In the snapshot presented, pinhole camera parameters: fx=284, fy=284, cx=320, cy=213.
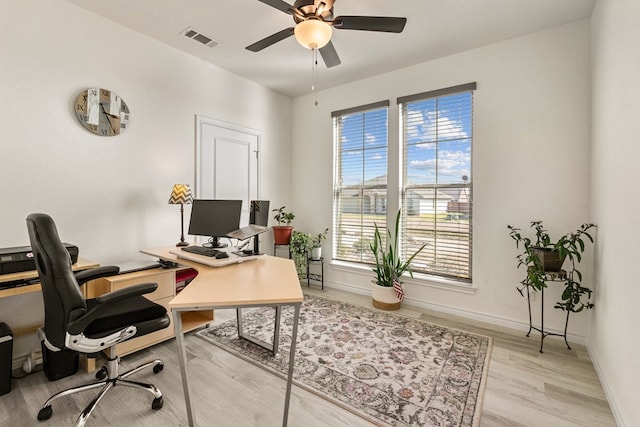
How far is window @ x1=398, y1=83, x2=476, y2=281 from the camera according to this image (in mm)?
3209

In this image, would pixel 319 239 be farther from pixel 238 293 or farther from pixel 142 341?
pixel 238 293

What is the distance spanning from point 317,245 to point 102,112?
2899 millimetres

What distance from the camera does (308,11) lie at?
6.20 feet

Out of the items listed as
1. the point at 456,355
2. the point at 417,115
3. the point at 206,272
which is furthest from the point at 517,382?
the point at 417,115

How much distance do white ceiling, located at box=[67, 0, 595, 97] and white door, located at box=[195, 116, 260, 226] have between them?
31.7 inches

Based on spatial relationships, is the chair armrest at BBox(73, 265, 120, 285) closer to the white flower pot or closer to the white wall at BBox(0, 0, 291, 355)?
the white wall at BBox(0, 0, 291, 355)

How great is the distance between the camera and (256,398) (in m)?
1.85

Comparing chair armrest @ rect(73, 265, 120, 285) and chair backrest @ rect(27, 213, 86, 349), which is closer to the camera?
chair backrest @ rect(27, 213, 86, 349)

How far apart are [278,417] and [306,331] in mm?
1078

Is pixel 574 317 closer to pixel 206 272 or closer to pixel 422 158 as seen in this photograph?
pixel 422 158

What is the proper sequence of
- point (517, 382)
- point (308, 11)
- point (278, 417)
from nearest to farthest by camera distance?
point (278, 417)
point (308, 11)
point (517, 382)

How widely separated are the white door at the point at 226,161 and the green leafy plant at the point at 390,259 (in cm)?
187

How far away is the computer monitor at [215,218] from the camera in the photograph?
98.2 inches

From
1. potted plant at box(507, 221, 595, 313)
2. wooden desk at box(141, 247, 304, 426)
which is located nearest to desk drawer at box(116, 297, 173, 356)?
wooden desk at box(141, 247, 304, 426)
